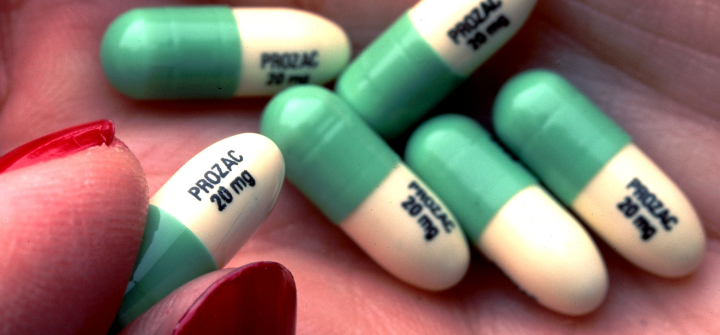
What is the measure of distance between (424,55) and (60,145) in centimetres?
87

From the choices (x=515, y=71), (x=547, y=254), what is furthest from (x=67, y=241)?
(x=515, y=71)

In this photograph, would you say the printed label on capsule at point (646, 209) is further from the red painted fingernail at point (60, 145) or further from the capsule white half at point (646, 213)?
the red painted fingernail at point (60, 145)

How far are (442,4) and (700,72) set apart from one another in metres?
0.71

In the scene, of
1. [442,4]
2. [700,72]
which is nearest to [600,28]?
[700,72]

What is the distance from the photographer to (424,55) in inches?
54.6

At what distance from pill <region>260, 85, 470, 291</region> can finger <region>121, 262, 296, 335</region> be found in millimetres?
482

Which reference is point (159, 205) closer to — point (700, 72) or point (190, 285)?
point (190, 285)

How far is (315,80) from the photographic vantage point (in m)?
1.54

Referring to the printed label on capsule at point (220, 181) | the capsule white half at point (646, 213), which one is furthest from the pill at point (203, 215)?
the capsule white half at point (646, 213)

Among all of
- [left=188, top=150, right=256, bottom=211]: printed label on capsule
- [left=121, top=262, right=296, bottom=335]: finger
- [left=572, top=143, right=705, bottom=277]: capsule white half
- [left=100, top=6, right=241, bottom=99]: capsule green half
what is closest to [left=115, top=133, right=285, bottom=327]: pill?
[left=188, top=150, right=256, bottom=211]: printed label on capsule

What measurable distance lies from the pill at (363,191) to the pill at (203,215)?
213mm

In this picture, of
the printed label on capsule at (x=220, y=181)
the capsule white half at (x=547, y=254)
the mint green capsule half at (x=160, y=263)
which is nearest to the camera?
the mint green capsule half at (x=160, y=263)

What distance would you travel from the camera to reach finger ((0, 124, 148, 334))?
2.31ft

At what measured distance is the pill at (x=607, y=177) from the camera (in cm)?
137
